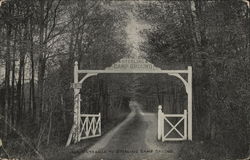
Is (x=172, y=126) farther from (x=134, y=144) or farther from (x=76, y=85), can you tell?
(x=76, y=85)

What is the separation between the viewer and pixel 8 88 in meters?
8.17

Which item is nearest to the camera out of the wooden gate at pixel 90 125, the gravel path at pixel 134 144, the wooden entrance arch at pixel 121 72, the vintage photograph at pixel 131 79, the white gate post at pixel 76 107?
the gravel path at pixel 134 144

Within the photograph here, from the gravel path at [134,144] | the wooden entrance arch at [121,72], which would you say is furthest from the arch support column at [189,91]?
the gravel path at [134,144]

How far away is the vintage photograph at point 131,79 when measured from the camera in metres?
6.38

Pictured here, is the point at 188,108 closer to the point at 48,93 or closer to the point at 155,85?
the point at 155,85

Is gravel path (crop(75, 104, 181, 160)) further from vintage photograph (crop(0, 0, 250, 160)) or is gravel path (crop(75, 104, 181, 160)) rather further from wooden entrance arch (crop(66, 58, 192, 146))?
wooden entrance arch (crop(66, 58, 192, 146))

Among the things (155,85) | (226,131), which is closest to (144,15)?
(155,85)

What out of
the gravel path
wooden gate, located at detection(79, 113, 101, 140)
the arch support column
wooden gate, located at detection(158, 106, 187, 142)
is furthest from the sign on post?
the arch support column

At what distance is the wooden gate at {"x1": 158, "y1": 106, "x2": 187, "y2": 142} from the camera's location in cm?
679

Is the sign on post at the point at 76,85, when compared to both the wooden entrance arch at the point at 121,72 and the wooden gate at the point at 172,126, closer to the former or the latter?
the wooden entrance arch at the point at 121,72

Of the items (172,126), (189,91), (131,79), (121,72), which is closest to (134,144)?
(172,126)

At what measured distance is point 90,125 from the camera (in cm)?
693

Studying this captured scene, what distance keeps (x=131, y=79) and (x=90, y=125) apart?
42.0 inches

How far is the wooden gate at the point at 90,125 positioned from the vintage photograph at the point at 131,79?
0.02 m
